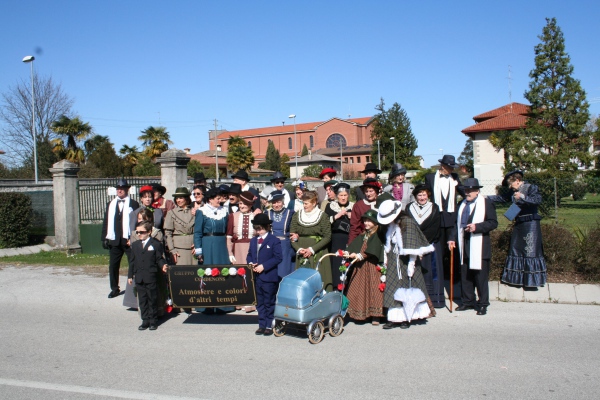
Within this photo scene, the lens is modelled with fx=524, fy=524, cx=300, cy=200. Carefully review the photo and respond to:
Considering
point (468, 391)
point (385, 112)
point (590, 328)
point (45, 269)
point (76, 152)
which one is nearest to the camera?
point (468, 391)

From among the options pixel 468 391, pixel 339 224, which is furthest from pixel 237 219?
pixel 468 391

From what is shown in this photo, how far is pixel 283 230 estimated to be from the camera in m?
7.73

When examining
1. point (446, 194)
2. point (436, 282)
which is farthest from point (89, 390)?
point (446, 194)

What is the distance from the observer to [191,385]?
5.04 metres

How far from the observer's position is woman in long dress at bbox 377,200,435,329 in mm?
6859

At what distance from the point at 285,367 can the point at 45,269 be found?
888 centimetres

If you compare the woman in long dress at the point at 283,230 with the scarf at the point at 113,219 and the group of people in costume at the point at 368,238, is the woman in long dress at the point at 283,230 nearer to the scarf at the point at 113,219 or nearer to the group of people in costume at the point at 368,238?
the group of people in costume at the point at 368,238

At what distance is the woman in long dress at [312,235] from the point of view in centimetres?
737

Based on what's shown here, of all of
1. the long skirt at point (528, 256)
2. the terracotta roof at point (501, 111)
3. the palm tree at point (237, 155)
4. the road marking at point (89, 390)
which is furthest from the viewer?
the palm tree at point (237, 155)

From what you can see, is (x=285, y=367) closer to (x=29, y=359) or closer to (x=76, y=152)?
(x=29, y=359)

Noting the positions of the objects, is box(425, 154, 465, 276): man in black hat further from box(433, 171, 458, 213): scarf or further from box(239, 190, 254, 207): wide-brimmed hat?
box(239, 190, 254, 207): wide-brimmed hat

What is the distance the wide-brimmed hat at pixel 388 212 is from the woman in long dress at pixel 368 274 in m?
0.13

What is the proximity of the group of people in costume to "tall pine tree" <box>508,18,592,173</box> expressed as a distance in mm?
24309

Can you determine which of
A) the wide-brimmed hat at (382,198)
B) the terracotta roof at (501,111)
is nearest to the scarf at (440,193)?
the wide-brimmed hat at (382,198)
